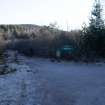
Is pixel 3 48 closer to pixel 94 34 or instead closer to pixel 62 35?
pixel 62 35

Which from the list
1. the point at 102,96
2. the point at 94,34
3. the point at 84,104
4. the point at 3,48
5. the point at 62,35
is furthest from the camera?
the point at 3,48

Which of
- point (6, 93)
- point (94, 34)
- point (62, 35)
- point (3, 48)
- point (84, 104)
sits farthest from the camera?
point (3, 48)

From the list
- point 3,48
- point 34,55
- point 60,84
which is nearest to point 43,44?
point 34,55

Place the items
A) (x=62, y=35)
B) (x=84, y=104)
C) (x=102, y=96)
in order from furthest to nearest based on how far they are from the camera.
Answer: (x=62, y=35) < (x=102, y=96) < (x=84, y=104)

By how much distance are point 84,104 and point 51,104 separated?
3.50 ft

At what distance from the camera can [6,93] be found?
12492 millimetres

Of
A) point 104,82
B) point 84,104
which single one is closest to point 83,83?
point 104,82

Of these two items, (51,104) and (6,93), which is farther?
(6,93)

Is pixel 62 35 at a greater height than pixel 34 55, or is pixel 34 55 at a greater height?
pixel 62 35

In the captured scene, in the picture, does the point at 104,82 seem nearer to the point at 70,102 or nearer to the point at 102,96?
the point at 102,96

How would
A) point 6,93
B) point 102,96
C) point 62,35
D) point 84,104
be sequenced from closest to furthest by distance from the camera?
point 84,104 < point 102,96 < point 6,93 < point 62,35

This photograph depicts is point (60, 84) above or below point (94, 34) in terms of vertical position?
below

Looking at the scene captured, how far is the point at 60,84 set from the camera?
582 inches

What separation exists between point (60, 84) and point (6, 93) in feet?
10.5
